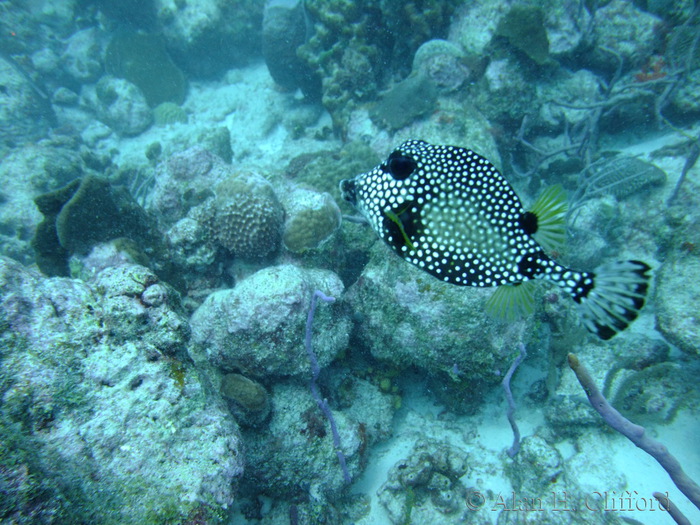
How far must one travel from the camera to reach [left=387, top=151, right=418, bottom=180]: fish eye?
9.00 feet

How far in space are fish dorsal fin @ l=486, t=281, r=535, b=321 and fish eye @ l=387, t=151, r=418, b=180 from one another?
1.20m

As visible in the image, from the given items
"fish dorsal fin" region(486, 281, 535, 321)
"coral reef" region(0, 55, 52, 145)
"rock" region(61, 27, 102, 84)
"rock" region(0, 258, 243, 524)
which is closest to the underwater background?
"rock" region(0, 258, 243, 524)

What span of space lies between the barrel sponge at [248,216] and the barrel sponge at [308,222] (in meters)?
0.24

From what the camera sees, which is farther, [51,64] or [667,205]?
[51,64]

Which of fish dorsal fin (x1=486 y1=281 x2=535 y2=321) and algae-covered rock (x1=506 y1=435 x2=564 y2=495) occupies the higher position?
fish dorsal fin (x1=486 y1=281 x2=535 y2=321)

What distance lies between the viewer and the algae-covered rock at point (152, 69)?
51.3 feet

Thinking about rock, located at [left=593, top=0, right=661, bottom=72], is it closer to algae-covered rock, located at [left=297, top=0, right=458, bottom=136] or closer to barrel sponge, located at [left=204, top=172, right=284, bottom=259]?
algae-covered rock, located at [left=297, top=0, right=458, bottom=136]

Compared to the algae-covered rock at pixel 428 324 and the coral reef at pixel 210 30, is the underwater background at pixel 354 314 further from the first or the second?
the coral reef at pixel 210 30

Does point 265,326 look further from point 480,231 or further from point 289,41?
point 289,41

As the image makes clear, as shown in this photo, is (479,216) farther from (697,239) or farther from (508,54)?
(508,54)

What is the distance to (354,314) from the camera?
523 cm

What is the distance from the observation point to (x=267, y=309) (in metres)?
4.14

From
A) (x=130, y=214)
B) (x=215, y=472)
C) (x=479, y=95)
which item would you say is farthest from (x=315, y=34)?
(x=215, y=472)

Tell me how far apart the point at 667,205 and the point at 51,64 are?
2504 cm
